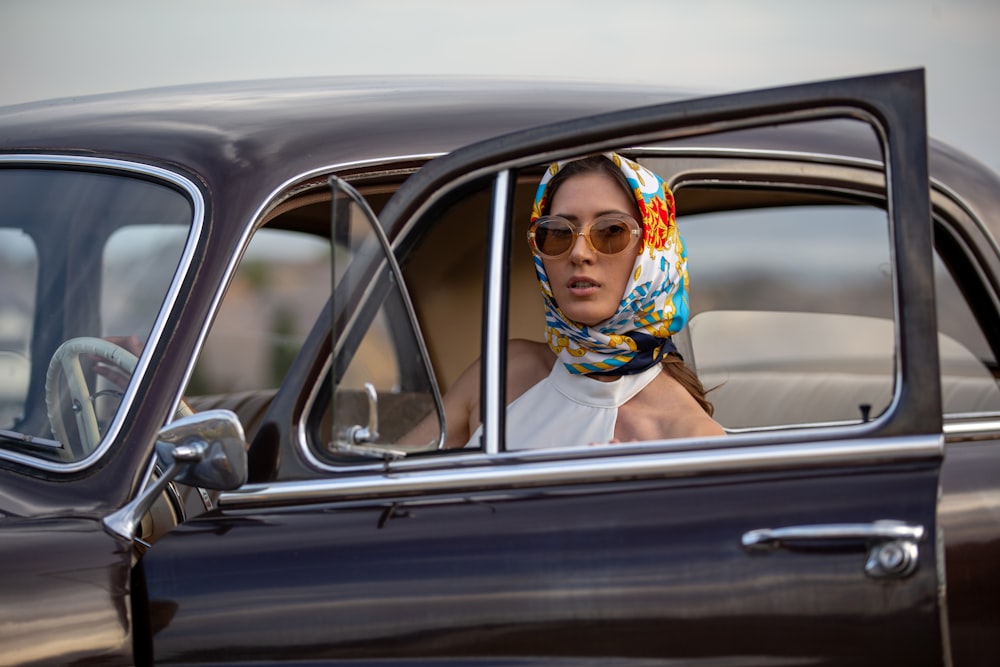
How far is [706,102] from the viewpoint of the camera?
191 centimetres

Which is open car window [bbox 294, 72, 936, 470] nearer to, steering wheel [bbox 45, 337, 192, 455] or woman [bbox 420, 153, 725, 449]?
woman [bbox 420, 153, 725, 449]

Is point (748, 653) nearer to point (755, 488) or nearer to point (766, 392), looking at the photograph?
point (755, 488)

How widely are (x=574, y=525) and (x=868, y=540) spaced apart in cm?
45

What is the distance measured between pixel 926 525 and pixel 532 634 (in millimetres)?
623

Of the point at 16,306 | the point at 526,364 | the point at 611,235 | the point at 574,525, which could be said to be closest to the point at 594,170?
the point at 611,235

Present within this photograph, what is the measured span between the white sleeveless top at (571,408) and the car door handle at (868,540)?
0.54 m

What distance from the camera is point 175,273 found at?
2400mm

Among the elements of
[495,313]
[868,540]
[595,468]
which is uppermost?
[495,313]

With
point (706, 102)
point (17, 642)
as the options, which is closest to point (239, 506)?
point (17, 642)

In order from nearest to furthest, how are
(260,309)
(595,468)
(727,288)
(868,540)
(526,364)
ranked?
1. (868,540)
2. (595,468)
3. (526,364)
4. (727,288)
5. (260,309)

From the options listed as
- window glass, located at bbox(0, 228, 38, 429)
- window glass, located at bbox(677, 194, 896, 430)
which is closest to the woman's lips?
window glass, located at bbox(677, 194, 896, 430)

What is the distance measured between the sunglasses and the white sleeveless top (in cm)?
27

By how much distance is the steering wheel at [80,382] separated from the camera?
2367 mm

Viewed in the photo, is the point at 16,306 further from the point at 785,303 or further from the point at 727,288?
the point at 785,303
